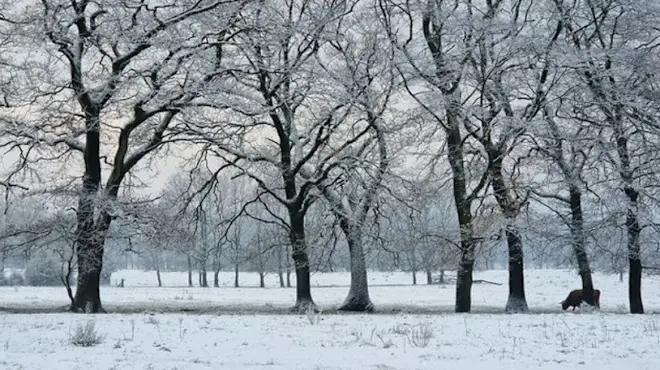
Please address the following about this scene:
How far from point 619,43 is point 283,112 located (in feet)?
40.1

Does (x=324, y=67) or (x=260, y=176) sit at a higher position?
(x=324, y=67)

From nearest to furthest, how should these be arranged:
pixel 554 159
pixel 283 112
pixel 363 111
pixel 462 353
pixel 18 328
Result: pixel 462 353 → pixel 18 328 → pixel 554 159 → pixel 363 111 → pixel 283 112

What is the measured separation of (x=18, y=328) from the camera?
1198 cm

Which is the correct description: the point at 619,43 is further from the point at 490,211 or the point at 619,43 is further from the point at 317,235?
the point at 317,235

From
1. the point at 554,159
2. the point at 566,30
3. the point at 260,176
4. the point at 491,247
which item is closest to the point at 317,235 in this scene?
the point at 260,176

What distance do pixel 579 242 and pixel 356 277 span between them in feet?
26.6

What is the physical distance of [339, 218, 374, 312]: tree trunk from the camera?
23750 millimetres

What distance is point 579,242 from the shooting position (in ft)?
70.5

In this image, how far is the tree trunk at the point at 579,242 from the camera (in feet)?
70.3

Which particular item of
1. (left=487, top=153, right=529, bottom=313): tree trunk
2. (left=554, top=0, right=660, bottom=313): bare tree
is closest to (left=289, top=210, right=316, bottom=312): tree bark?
(left=487, top=153, right=529, bottom=313): tree trunk

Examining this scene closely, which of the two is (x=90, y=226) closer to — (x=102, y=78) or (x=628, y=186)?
(x=102, y=78)

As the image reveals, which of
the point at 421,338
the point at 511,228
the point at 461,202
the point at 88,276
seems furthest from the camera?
the point at 461,202

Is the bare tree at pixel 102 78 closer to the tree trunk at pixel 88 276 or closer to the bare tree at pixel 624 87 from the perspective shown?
the tree trunk at pixel 88 276

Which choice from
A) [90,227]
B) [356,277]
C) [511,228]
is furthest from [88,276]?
[511,228]
